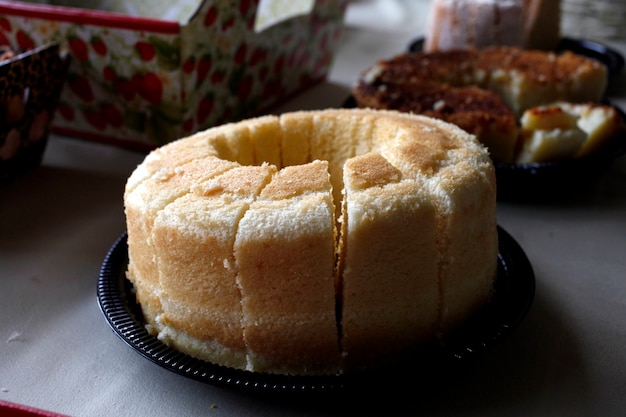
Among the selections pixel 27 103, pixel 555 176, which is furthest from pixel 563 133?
pixel 27 103

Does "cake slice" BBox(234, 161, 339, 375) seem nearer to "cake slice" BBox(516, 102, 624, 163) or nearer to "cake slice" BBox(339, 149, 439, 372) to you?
"cake slice" BBox(339, 149, 439, 372)

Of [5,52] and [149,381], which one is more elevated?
[5,52]

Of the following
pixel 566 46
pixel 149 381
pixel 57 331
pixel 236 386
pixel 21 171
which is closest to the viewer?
pixel 236 386

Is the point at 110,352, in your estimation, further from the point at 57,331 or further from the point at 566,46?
the point at 566,46

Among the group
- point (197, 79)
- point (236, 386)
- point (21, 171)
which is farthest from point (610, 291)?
point (21, 171)

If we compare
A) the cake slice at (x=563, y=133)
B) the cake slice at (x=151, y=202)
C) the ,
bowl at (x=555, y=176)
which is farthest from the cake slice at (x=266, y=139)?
the cake slice at (x=563, y=133)

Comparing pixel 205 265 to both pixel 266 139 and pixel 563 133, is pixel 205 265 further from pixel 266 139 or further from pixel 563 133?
pixel 563 133
